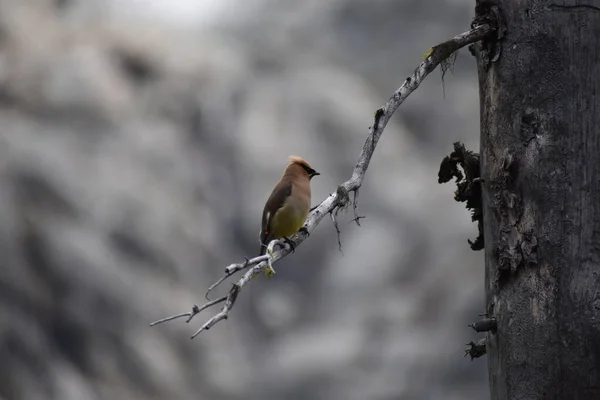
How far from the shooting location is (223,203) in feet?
60.4

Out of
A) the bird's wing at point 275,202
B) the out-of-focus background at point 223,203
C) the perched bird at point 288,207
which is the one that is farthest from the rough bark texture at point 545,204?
the out-of-focus background at point 223,203

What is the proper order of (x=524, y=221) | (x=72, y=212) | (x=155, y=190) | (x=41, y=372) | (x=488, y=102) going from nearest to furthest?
1. (x=524, y=221)
2. (x=488, y=102)
3. (x=41, y=372)
4. (x=72, y=212)
5. (x=155, y=190)

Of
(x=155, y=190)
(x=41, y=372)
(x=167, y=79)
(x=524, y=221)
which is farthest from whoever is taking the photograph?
(x=167, y=79)

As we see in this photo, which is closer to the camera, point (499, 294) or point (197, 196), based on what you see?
point (499, 294)

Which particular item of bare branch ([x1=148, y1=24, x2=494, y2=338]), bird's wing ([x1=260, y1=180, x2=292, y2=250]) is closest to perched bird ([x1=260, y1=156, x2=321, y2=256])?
bird's wing ([x1=260, y1=180, x2=292, y2=250])

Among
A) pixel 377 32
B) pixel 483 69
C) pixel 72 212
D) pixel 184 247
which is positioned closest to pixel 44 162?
pixel 72 212

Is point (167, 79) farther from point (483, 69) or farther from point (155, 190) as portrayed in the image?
point (483, 69)

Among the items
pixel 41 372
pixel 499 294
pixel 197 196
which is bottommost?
pixel 499 294

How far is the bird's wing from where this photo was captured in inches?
274

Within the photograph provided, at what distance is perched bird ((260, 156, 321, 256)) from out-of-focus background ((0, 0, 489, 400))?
8.63 metres

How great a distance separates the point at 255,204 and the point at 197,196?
113 cm

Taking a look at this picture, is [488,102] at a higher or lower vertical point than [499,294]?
higher

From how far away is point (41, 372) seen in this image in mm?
15172

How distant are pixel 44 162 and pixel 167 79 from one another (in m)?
3.62
